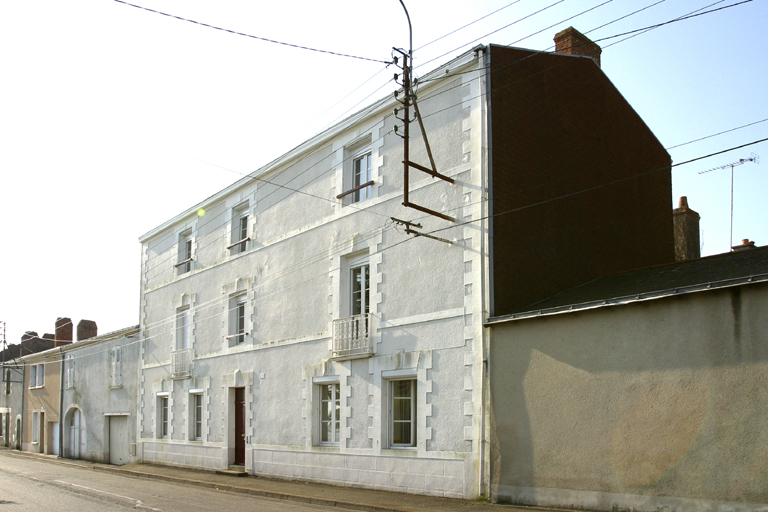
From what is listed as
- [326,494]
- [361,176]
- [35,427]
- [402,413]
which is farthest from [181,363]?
[35,427]

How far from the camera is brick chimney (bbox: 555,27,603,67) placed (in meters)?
16.6

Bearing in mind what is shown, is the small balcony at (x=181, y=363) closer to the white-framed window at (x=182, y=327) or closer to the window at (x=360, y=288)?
the white-framed window at (x=182, y=327)

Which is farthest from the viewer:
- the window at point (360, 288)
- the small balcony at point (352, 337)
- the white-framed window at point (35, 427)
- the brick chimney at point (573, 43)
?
the white-framed window at point (35, 427)

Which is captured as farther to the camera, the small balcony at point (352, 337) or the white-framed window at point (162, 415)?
the white-framed window at point (162, 415)

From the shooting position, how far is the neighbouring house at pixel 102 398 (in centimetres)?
2542

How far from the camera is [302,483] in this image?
51.3ft

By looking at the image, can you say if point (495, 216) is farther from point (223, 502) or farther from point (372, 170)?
point (223, 502)

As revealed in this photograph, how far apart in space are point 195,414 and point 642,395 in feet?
49.1

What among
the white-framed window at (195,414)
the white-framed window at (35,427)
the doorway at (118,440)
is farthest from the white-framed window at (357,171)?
the white-framed window at (35,427)

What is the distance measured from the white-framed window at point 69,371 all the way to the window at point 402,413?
2199 centimetres

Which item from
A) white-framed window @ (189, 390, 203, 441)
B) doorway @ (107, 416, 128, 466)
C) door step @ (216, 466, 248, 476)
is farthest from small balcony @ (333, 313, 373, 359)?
doorway @ (107, 416, 128, 466)

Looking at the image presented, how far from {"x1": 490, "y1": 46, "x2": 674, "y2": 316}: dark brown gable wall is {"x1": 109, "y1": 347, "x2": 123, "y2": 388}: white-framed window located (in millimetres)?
18446

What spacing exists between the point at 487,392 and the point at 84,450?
23.0 meters

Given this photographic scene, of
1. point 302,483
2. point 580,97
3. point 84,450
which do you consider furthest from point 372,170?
point 84,450
